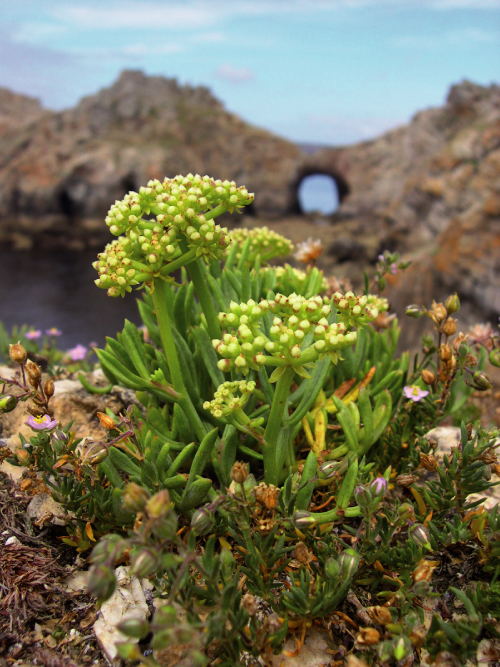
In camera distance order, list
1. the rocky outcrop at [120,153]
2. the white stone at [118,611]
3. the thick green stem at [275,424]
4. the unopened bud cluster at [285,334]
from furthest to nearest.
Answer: the rocky outcrop at [120,153]
the thick green stem at [275,424]
the white stone at [118,611]
the unopened bud cluster at [285,334]

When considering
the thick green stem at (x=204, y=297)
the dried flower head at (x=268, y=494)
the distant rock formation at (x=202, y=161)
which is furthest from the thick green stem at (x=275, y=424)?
the distant rock formation at (x=202, y=161)

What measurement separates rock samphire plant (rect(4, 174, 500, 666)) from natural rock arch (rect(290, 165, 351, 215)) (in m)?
47.3

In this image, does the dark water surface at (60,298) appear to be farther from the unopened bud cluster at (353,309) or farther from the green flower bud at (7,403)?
the unopened bud cluster at (353,309)

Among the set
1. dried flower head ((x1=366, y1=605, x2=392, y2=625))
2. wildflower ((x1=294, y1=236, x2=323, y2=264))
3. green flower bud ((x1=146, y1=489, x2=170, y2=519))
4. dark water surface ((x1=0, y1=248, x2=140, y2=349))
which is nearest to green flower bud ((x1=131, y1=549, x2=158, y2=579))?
green flower bud ((x1=146, y1=489, x2=170, y2=519))

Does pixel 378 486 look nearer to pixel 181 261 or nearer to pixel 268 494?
→ pixel 268 494

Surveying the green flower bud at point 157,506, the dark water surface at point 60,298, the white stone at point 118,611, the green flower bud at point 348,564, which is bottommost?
the dark water surface at point 60,298

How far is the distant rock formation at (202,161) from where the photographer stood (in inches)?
989

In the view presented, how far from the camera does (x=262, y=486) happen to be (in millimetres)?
2076

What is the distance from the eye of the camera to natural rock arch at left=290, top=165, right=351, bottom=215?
48.0 metres

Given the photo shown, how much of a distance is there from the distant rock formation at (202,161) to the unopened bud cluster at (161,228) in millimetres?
20837

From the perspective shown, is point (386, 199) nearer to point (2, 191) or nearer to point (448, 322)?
point (2, 191)

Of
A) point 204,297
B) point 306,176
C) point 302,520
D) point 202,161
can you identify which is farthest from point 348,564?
point 306,176

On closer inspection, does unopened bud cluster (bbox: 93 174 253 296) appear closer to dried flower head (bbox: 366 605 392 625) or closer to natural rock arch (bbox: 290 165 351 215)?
dried flower head (bbox: 366 605 392 625)

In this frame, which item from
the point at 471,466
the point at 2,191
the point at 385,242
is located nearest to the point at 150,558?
the point at 471,466
